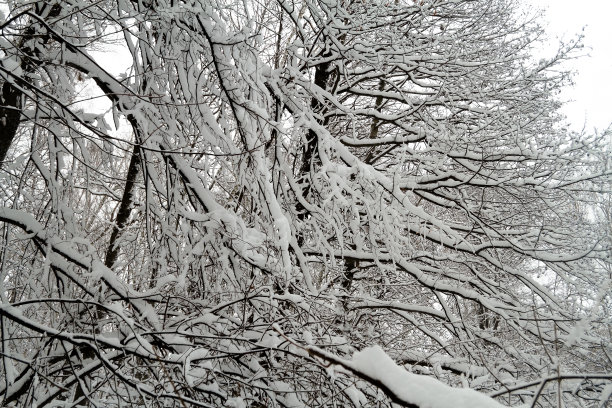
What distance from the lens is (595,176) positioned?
387 centimetres

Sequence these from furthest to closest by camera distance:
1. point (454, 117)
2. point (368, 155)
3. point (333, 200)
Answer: point (368, 155) < point (454, 117) < point (333, 200)

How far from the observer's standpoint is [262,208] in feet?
9.50

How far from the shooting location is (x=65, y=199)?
3.47 m

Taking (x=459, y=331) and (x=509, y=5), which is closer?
(x=459, y=331)

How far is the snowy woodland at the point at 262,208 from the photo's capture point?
7.09 ft

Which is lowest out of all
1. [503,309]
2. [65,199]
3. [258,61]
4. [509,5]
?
[65,199]

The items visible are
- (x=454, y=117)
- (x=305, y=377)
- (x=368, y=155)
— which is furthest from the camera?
(x=368, y=155)

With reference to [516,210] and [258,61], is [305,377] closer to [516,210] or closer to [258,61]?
[258,61]

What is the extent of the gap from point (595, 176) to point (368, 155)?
288 cm

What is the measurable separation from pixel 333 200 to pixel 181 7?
1.66 meters

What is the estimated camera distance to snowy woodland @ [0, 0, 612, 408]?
2.16 metres

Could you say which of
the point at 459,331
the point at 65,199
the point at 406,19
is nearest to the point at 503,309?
the point at 459,331

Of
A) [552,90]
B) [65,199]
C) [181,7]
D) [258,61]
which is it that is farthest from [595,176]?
[65,199]

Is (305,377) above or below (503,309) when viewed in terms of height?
below
